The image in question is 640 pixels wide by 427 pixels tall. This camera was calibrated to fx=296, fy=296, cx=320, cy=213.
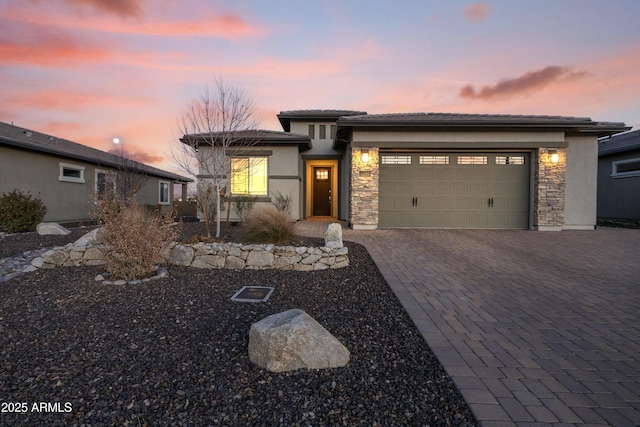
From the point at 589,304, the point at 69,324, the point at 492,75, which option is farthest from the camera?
the point at 492,75

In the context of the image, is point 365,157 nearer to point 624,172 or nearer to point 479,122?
point 479,122

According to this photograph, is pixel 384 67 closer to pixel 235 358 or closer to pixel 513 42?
pixel 513 42

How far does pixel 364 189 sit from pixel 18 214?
1050 centimetres

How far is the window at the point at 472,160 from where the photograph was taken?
10.3m

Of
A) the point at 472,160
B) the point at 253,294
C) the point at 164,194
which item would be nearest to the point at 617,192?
the point at 472,160

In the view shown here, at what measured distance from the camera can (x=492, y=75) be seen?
11.4m

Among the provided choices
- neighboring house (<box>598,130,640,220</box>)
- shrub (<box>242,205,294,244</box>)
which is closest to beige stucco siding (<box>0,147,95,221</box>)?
shrub (<box>242,205,294,244</box>)


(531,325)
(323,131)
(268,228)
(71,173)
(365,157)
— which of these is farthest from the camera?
(323,131)

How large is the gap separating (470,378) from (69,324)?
3.72m

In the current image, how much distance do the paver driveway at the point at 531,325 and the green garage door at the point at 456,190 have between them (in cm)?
344

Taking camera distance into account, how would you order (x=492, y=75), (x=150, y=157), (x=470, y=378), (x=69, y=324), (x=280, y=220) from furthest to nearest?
(x=150, y=157), (x=492, y=75), (x=280, y=220), (x=69, y=324), (x=470, y=378)

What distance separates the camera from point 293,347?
7.23 ft

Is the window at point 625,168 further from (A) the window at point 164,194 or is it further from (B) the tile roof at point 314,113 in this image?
(A) the window at point 164,194

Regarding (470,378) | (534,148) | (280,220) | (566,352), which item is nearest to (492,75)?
(534,148)
